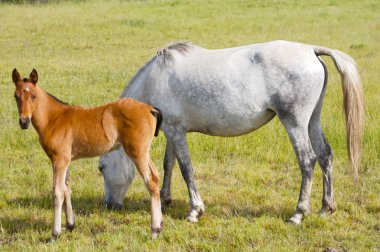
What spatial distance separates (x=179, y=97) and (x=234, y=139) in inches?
101

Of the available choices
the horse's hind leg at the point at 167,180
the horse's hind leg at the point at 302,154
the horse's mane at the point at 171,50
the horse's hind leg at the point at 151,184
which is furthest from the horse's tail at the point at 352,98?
the horse's hind leg at the point at 151,184

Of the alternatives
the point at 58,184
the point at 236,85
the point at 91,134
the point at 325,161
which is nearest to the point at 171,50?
the point at 236,85

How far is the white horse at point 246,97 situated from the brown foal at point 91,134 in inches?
26.7

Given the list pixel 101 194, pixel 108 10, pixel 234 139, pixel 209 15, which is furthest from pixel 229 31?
pixel 101 194

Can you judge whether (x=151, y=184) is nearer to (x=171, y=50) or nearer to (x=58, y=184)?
(x=58, y=184)

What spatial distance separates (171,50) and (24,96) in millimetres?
1875

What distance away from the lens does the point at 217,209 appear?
6.17m

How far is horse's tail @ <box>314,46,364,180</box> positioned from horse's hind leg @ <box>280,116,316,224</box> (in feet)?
1.59

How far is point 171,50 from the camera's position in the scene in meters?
6.14

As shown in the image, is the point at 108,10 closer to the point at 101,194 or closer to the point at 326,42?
the point at 326,42

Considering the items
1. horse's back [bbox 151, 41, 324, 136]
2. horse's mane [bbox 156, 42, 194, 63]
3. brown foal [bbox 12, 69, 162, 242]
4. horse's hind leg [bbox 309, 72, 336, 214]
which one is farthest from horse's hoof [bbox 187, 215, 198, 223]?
horse's mane [bbox 156, 42, 194, 63]

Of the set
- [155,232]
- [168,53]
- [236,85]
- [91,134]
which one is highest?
[168,53]

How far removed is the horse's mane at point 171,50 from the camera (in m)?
6.08

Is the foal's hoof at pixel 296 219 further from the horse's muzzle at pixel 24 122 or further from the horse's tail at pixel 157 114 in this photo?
the horse's muzzle at pixel 24 122
